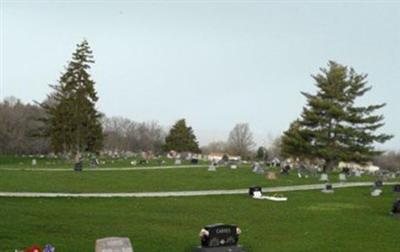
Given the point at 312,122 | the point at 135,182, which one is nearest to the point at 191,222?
the point at 135,182

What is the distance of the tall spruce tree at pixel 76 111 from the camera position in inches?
2532

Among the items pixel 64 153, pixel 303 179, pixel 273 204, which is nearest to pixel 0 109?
pixel 64 153

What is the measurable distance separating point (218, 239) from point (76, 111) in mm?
51913

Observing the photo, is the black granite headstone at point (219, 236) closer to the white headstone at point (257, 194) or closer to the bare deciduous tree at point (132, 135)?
the white headstone at point (257, 194)

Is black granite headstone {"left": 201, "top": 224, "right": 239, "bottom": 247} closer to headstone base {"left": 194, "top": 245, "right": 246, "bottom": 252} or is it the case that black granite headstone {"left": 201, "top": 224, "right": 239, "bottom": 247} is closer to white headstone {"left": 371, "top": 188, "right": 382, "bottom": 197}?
headstone base {"left": 194, "top": 245, "right": 246, "bottom": 252}

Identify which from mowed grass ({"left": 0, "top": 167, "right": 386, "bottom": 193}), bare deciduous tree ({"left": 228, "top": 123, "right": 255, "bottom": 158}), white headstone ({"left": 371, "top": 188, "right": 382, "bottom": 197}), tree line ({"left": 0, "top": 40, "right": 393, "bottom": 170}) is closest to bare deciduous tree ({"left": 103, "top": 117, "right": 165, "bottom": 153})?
bare deciduous tree ({"left": 228, "top": 123, "right": 255, "bottom": 158})

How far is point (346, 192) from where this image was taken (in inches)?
1437

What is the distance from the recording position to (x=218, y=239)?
13.9 metres

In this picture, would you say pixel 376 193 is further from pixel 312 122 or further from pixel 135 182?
pixel 312 122

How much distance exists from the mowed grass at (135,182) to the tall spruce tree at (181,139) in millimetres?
56067

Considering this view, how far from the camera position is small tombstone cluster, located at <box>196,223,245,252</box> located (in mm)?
13781

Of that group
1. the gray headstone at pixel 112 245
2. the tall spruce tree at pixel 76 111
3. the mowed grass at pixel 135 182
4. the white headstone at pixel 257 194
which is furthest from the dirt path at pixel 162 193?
the tall spruce tree at pixel 76 111

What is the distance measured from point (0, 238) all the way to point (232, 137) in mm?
129249

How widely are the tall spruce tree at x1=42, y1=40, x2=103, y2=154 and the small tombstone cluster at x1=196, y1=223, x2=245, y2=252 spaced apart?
51805 millimetres
